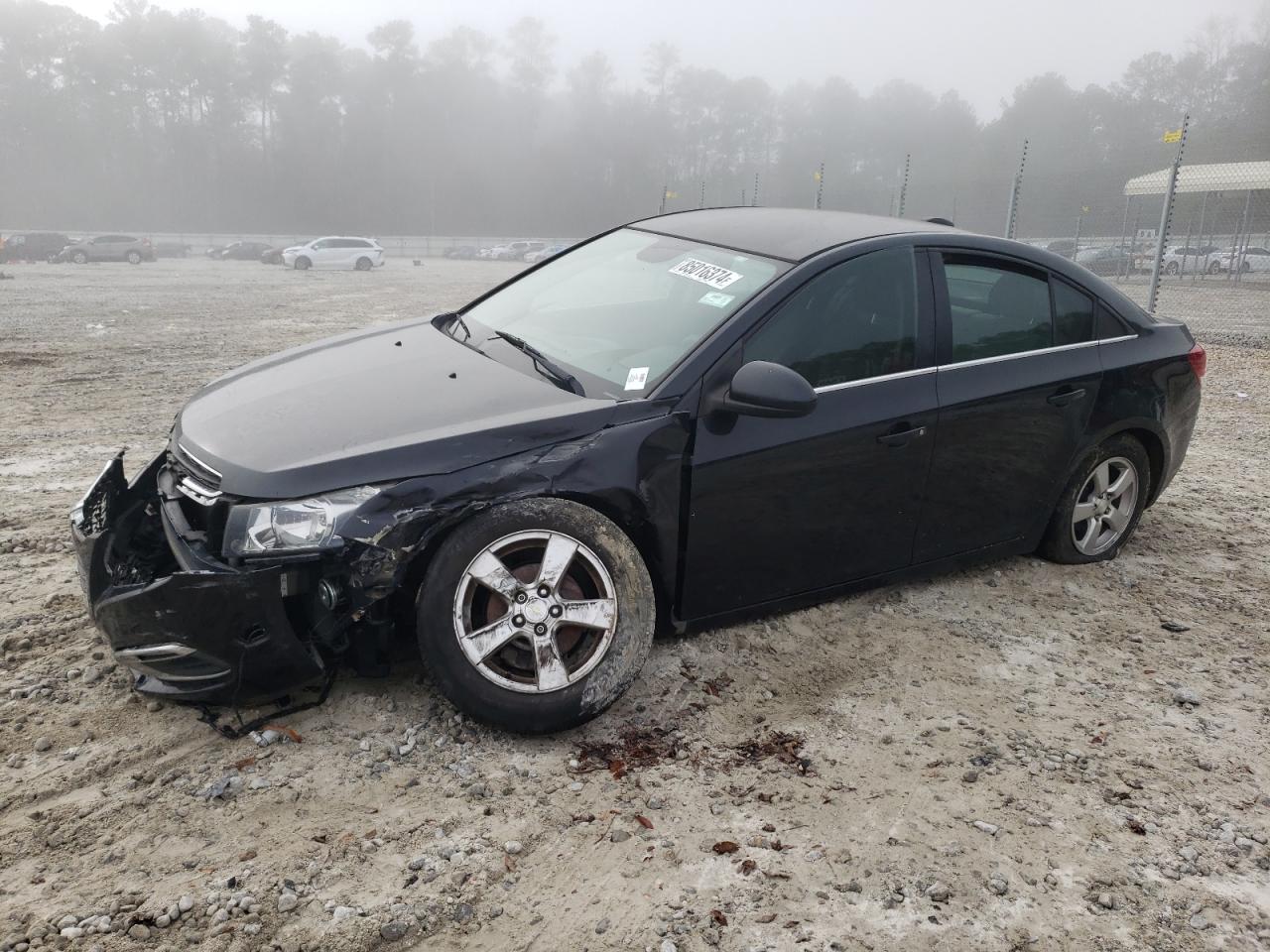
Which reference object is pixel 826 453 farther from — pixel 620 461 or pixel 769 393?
pixel 620 461

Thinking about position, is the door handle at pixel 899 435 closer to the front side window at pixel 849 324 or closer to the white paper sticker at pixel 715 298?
the front side window at pixel 849 324

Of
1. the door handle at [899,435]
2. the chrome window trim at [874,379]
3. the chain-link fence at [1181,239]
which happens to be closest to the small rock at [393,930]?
the chrome window trim at [874,379]

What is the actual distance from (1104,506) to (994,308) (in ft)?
4.20

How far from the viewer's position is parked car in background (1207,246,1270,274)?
90.6 ft

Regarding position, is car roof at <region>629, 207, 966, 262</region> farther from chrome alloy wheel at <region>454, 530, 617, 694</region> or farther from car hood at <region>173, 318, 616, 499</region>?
chrome alloy wheel at <region>454, 530, 617, 694</region>

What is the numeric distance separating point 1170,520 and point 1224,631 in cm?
152

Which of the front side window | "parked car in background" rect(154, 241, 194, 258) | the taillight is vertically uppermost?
the front side window

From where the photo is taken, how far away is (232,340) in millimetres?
12977

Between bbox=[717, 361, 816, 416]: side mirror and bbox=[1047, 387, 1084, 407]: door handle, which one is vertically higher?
bbox=[717, 361, 816, 416]: side mirror

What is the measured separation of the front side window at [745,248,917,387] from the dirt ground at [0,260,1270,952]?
1.10 metres

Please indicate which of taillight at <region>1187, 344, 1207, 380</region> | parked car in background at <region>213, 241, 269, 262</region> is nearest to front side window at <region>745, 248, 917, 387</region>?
taillight at <region>1187, 344, 1207, 380</region>

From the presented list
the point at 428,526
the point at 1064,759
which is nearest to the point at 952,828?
the point at 1064,759

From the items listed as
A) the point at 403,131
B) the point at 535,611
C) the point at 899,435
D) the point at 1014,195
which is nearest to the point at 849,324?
the point at 899,435

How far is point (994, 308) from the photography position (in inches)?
166
